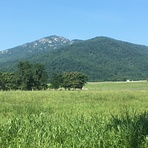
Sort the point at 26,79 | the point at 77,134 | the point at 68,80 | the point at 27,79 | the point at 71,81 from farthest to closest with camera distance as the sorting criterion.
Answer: the point at 68,80
the point at 71,81
the point at 27,79
the point at 26,79
the point at 77,134

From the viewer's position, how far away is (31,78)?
279ft

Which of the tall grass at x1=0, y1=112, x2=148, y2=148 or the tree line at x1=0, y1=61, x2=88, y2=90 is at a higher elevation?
the tree line at x1=0, y1=61, x2=88, y2=90

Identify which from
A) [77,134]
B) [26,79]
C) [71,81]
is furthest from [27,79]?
[77,134]

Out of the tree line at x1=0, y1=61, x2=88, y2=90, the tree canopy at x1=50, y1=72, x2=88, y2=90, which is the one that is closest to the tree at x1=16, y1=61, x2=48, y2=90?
the tree line at x1=0, y1=61, x2=88, y2=90

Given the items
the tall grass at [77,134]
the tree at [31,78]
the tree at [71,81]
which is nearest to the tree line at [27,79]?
the tree at [31,78]

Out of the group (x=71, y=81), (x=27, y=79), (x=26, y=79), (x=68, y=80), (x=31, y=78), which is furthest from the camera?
(x=68, y=80)

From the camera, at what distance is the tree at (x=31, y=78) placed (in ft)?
277

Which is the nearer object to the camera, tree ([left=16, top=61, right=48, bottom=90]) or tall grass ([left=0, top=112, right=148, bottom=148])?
tall grass ([left=0, top=112, right=148, bottom=148])

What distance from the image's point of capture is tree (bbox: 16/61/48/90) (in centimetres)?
8450

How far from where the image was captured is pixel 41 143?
653 centimetres

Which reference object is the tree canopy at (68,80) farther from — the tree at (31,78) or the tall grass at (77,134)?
the tall grass at (77,134)

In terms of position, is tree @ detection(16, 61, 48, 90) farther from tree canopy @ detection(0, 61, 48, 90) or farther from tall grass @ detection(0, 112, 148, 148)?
tall grass @ detection(0, 112, 148, 148)

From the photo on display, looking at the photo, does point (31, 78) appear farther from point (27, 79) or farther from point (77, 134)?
point (77, 134)

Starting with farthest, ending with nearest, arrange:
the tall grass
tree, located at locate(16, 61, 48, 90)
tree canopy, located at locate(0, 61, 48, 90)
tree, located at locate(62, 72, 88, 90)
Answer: tree, located at locate(62, 72, 88, 90) < tree canopy, located at locate(0, 61, 48, 90) < tree, located at locate(16, 61, 48, 90) < the tall grass
